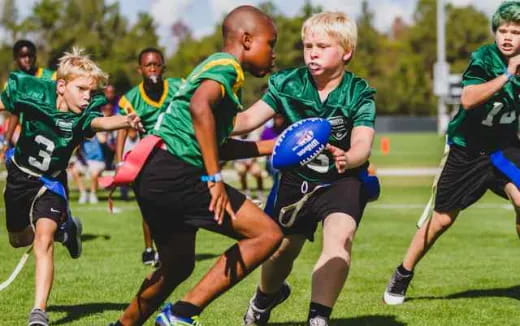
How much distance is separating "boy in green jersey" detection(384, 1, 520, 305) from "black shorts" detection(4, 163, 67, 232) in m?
2.48

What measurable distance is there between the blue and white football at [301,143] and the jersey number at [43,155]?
212 centimetres

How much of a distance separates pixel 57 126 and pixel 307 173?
1855 millimetres

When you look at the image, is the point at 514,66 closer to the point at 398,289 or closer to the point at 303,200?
the point at 303,200

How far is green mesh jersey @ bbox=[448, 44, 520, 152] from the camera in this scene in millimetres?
6824

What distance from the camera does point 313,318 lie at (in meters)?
5.71

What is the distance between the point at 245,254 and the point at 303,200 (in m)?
0.98

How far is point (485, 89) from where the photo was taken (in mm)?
6543

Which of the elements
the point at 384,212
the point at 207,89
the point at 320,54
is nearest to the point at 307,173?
the point at 320,54

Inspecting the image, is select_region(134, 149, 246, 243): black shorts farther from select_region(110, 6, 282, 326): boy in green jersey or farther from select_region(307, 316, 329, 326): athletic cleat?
select_region(307, 316, 329, 326): athletic cleat

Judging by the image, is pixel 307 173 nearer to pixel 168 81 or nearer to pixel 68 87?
pixel 68 87

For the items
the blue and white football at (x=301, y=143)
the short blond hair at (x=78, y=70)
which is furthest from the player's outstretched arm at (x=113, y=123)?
the blue and white football at (x=301, y=143)

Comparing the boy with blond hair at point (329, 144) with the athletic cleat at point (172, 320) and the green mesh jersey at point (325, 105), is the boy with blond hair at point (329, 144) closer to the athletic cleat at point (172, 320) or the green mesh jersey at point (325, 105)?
the green mesh jersey at point (325, 105)

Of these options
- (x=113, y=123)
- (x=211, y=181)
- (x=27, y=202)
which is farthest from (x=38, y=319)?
(x=211, y=181)

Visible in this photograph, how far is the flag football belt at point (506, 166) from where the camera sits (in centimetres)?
698
